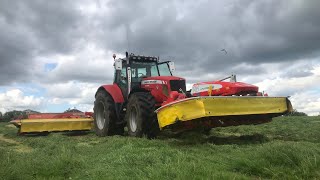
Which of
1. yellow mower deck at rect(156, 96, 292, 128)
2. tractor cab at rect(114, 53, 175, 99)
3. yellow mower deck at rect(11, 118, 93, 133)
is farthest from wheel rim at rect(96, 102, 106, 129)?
yellow mower deck at rect(156, 96, 292, 128)

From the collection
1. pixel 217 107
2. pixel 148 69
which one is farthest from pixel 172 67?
pixel 217 107

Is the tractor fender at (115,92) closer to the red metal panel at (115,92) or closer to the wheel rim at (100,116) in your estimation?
the red metal panel at (115,92)

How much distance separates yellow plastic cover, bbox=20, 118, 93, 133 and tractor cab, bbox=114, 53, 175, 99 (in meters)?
2.85

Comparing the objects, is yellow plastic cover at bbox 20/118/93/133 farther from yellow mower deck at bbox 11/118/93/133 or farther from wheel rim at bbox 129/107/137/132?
wheel rim at bbox 129/107/137/132

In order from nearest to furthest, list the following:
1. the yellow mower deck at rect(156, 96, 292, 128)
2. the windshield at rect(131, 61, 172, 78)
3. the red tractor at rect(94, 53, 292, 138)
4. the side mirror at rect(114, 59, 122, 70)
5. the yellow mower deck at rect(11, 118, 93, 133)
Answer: the yellow mower deck at rect(156, 96, 292, 128) < the red tractor at rect(94, 53, 292, 138) < the side mirror at rect(114, 59, 122, 70) < the windshield at rect(131, 61, 172, 78) < the yellow mower deck at rect(11, 118, 93, 133)

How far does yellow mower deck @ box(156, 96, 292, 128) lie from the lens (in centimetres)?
829

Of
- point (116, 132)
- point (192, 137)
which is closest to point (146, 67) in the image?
point (116, 132)

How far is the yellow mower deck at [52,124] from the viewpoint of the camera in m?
14.3

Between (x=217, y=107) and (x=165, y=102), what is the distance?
6.79ft

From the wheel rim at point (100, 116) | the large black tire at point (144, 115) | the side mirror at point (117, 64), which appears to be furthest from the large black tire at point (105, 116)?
the large black tire at point (144, 115)

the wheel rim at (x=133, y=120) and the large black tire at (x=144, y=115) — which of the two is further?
the wheel rim at (x=133, y=120)

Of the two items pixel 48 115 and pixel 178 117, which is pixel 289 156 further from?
pixel 48 115

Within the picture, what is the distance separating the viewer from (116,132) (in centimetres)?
1328

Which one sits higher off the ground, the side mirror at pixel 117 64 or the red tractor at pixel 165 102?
the side mirror at pixel 117 64
